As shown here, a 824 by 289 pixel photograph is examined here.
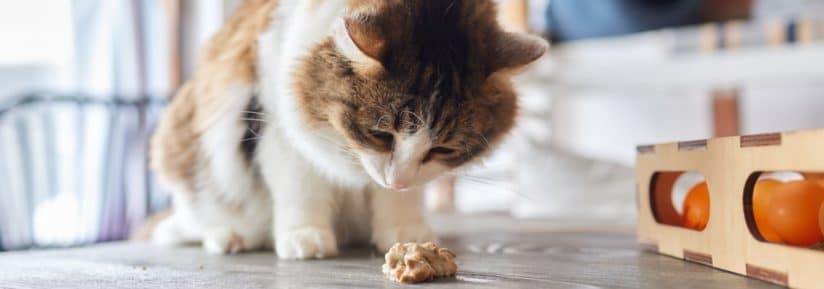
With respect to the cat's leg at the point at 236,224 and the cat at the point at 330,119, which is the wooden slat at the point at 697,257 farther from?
the cat's leg at the point at 236,224

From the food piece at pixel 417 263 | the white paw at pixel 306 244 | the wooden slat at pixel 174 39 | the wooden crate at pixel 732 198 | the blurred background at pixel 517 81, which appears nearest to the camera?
the wooden crate at pixel 732 198

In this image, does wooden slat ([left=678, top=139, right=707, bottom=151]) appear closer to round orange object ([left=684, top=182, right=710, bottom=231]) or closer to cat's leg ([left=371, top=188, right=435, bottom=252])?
round orange object ([left=684, top=182, right=710, bottom=231])

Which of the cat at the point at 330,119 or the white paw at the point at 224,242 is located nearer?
the cat at the point at 330,119

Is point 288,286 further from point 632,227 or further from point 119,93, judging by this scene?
point 119,93

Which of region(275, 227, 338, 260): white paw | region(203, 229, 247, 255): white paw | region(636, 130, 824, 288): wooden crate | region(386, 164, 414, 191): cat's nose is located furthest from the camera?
region(203, 229, 247, 255): white paw

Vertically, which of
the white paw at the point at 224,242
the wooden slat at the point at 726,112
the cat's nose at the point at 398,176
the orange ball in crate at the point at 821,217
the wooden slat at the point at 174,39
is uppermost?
the wooden slat at the point at 174,39

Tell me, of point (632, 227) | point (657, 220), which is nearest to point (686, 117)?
point (632, 227)

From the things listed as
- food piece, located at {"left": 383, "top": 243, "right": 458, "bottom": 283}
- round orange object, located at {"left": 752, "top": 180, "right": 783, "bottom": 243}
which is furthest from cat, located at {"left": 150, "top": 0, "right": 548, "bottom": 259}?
round orange object, located at {"left": 752, "top": 180, "right": 783, "bottom": 243}

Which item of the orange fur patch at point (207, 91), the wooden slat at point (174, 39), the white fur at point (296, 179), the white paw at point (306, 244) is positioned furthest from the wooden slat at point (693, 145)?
the wooden slat at point (174, 39)
